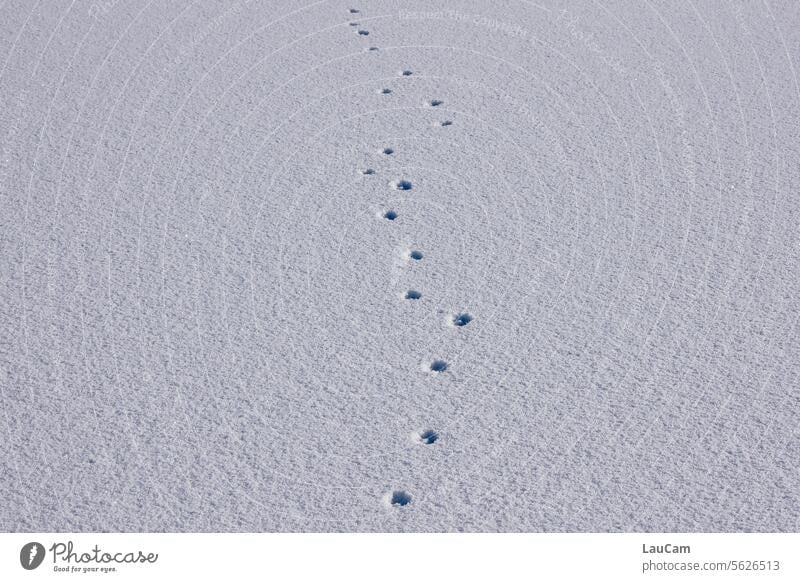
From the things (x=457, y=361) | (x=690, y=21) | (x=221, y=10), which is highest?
(x=221, y=10)

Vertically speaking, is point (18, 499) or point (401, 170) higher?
point (401, 170)

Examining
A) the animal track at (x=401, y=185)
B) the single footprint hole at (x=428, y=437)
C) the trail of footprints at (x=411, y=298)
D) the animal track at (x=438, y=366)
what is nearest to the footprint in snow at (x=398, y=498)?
the trail of footprints at (x=411, y=298)

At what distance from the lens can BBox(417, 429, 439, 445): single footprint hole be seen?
2.16 meters

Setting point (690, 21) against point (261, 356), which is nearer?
point (261, 356)

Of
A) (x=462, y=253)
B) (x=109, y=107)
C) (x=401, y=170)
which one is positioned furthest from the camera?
(x=109, y=107)

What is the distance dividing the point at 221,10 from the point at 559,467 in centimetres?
271

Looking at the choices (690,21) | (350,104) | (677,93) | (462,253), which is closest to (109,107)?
(350,104)

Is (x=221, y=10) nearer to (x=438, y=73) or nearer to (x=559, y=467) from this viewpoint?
(x=438, y=73)

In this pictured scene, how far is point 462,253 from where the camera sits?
275cm

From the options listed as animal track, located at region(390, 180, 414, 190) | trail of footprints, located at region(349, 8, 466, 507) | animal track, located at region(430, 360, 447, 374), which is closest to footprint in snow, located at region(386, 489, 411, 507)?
trail of footprints, located at region(349, 8, 466, 507)

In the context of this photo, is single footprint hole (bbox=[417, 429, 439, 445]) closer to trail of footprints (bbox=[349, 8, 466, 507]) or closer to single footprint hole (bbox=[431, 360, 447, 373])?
trail of footprints (bbox=[349, 8, 466, 507])

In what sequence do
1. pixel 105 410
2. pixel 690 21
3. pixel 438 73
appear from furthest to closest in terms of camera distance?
1. pixel 690 21
2. pixel 438 73
3. pixel 105 410

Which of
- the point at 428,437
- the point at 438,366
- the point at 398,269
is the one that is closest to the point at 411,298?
the point at 398,269

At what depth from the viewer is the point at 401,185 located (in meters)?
3.03
